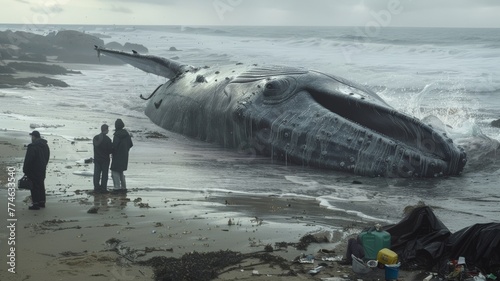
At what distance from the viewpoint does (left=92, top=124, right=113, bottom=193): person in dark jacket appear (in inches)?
433

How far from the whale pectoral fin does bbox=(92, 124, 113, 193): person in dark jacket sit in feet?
31.2

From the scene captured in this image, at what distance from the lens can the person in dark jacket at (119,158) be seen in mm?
11188

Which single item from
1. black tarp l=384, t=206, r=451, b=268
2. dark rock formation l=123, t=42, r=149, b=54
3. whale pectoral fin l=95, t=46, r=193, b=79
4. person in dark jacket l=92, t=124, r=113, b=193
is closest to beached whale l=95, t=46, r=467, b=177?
whale pectoral fin l=95, t=46, r=193, b=79

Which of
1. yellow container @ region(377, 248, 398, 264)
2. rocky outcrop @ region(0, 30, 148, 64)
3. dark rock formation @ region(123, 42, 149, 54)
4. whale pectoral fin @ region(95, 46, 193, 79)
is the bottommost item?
yellow container @ region(377, 248, 398, 264)

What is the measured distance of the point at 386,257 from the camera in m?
7.36

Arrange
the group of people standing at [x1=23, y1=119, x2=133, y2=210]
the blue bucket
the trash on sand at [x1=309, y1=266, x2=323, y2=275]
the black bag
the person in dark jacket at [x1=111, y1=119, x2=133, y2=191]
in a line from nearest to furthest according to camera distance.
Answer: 1. the blue bucket
2. the trash on sand at [x1=309, y1=266, x2=323, y2=275]
3. the black bag
4. the group of people standing at [x1=23, y1=119, x2=133, y2=210]
5. the person in dark jacket at [x1=111, y1=119, x2=133, y2=191]

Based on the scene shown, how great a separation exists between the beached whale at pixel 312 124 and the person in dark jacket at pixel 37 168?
532 cm

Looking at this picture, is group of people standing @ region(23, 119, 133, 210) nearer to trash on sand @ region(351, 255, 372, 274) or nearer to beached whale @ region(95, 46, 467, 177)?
beached whale @ region(95, 46, 467, 177)

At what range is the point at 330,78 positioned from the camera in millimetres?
15469

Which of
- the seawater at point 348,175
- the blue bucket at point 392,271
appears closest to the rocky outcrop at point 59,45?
the seawater at point 348,175

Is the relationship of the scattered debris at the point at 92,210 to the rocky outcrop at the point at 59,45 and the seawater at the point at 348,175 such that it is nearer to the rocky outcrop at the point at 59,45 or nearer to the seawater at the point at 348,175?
the seawater at the point at 348,175

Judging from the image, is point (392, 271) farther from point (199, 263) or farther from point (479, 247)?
point (199, 263)

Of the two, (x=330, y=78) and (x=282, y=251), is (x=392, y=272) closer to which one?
(x=282, y=251)

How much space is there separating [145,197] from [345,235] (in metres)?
3.40
